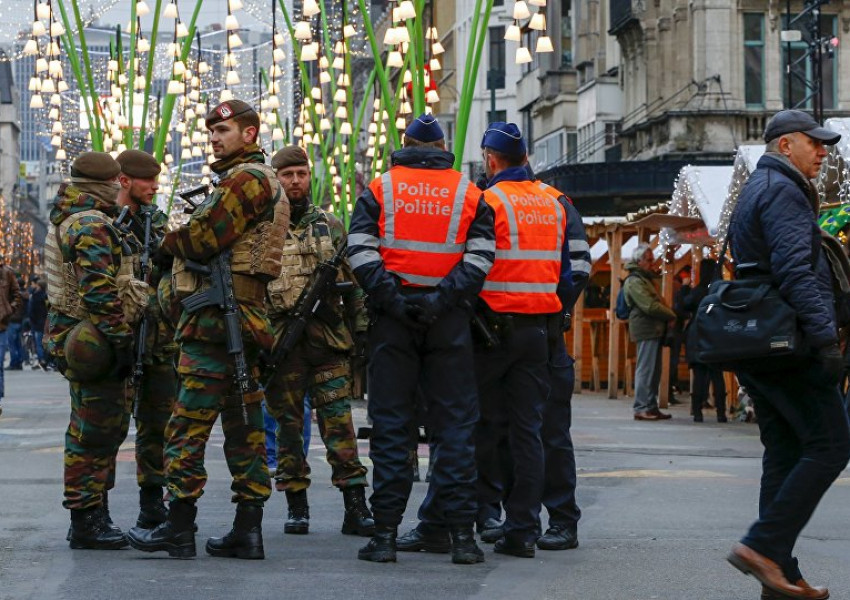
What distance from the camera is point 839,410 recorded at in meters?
7.58

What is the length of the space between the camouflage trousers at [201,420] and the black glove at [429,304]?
83 centimetres

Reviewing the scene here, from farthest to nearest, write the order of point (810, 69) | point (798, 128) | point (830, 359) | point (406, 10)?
point (810, 69) < point (406, 10) < point (798, 128) < point (830, 359)

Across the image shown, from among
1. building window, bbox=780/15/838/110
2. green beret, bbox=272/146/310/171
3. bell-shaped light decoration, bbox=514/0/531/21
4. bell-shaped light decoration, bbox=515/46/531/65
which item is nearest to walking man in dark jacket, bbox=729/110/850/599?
green beret, bbox=272/146/310/171

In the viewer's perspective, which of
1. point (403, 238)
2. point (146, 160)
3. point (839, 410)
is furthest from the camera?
point (146, 160)

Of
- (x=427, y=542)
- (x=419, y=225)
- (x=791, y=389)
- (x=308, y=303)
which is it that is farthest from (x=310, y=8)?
(x=791, y=389)

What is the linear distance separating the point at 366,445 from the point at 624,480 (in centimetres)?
357

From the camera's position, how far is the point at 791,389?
7637mm

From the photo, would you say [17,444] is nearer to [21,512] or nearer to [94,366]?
[21,512]

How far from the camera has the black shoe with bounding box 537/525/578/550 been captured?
9258 millimetres

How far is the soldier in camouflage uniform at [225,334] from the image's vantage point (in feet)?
28.1

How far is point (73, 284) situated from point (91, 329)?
0.26 meters

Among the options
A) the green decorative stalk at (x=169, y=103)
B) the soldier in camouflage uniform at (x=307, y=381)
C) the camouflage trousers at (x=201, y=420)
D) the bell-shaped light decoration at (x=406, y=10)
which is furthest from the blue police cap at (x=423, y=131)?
the green decorative stalk at (x=169, y=103)

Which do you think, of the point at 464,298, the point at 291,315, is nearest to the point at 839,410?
the point at 464,298

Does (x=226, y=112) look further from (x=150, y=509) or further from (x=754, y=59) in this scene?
(x=754, y=59)
